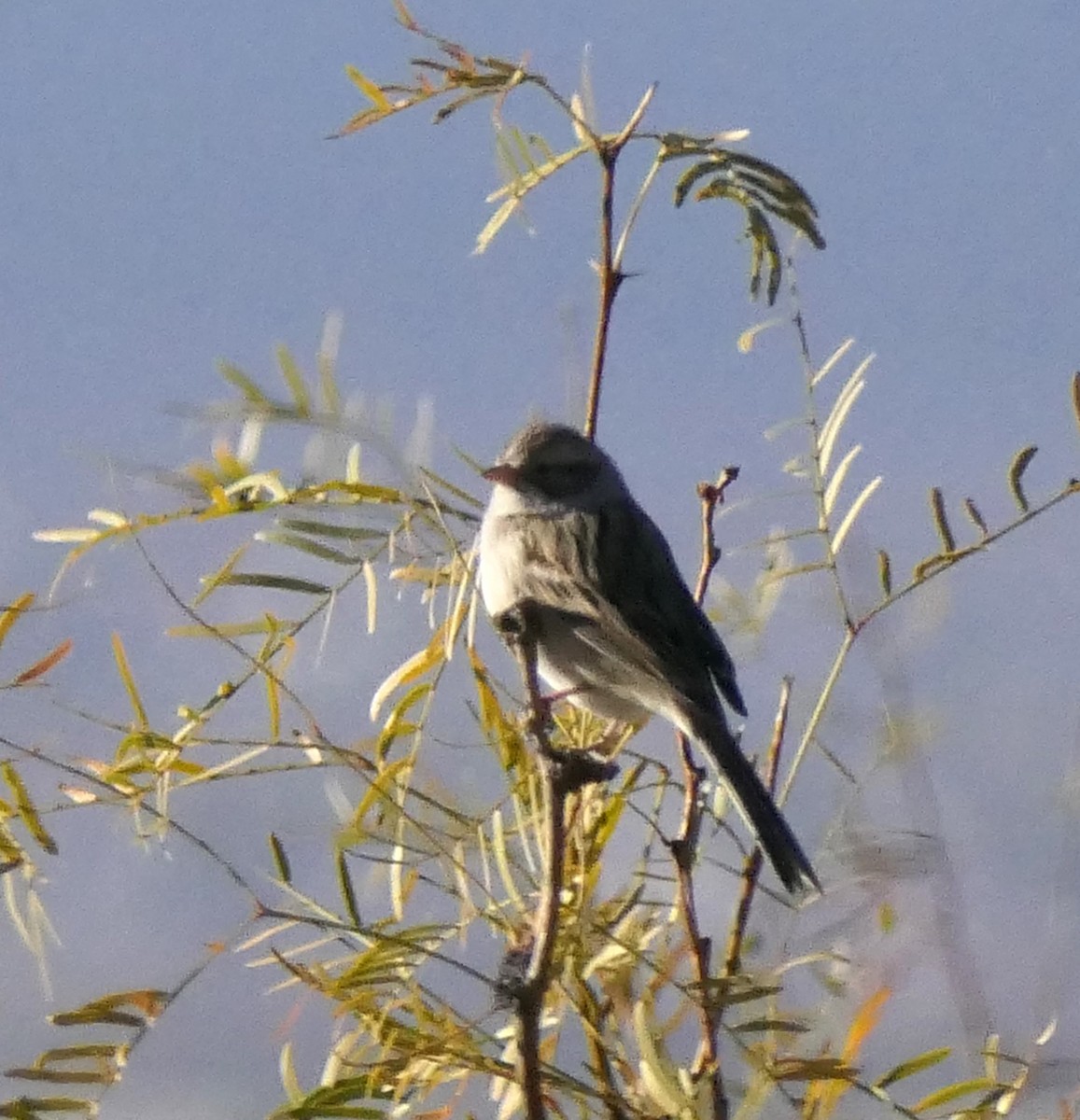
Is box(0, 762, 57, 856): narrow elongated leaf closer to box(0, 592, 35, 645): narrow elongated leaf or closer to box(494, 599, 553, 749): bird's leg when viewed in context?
box(0, 592, 35, 645): narrow elongated leaf

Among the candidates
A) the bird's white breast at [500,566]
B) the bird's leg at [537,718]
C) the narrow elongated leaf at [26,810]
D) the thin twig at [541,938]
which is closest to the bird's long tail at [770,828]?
the bird's leg at [537,718]

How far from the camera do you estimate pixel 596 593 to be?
2191 mm

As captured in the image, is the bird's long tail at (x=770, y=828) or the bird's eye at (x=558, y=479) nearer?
the bird's long tail at (x=770, y=828)

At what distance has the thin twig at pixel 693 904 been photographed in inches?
52.1

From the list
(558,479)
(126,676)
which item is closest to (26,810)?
(126,676)

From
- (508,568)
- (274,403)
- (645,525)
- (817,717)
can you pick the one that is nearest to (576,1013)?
(817,717)

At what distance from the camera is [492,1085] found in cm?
146

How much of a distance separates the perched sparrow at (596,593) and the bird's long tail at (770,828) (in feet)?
0.18

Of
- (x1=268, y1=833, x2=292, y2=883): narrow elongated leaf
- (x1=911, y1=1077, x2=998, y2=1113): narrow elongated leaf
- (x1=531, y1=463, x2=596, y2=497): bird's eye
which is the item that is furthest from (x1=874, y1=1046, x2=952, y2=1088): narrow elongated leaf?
(x1=531, y1=463, x2=596, y2=497): bird's eye

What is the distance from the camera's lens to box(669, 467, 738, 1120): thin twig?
52.1 inches

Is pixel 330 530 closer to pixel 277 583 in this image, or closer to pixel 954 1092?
pixel 277 583

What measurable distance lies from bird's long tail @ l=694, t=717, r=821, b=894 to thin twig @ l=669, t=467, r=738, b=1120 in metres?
0.10

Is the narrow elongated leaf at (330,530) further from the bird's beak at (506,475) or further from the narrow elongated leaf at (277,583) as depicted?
the bird's beak at (506,475)

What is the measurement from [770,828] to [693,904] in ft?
0.82
